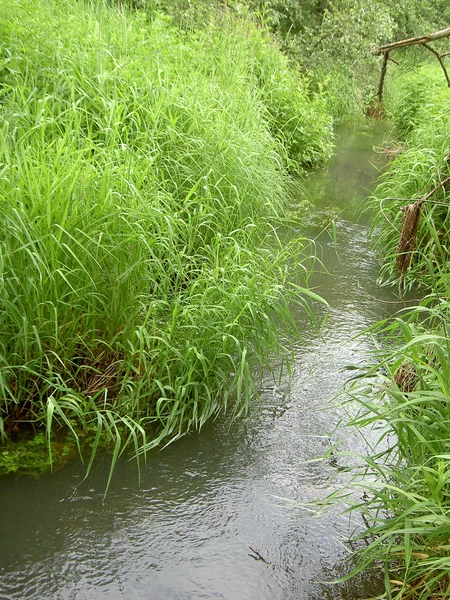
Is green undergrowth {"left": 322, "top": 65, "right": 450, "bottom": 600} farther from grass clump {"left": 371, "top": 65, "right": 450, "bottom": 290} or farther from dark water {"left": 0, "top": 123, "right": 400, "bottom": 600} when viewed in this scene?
grass clump {"left": 371, "top": 65, "right": 450, "bottom": 290}

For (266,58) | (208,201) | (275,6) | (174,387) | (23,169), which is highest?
(275,6)

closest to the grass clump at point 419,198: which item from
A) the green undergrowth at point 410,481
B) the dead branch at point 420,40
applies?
the green undergrowth at point 410,481

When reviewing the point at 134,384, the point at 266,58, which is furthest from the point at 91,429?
the point at 266,58

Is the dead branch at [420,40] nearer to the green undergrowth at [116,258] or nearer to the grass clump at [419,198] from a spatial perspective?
the green undergrowth at [116,258]

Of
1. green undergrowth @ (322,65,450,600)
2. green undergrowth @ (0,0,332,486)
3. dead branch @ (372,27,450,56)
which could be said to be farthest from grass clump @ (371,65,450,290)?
dead branch @ (372,27,450,56)

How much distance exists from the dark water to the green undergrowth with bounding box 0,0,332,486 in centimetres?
19

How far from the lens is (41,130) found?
12.0 feet

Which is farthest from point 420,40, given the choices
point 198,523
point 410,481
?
point 198,523

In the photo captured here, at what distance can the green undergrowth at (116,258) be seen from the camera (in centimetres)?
290

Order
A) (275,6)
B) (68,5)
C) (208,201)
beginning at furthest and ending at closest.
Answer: (275,6), (68,5), (208,201)

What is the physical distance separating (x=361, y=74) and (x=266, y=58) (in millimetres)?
5221

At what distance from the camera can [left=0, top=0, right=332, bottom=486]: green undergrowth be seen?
114 inches

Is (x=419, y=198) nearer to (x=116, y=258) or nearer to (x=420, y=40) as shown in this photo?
(x=420, y=40)

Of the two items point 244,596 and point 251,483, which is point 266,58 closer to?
point 251,483
